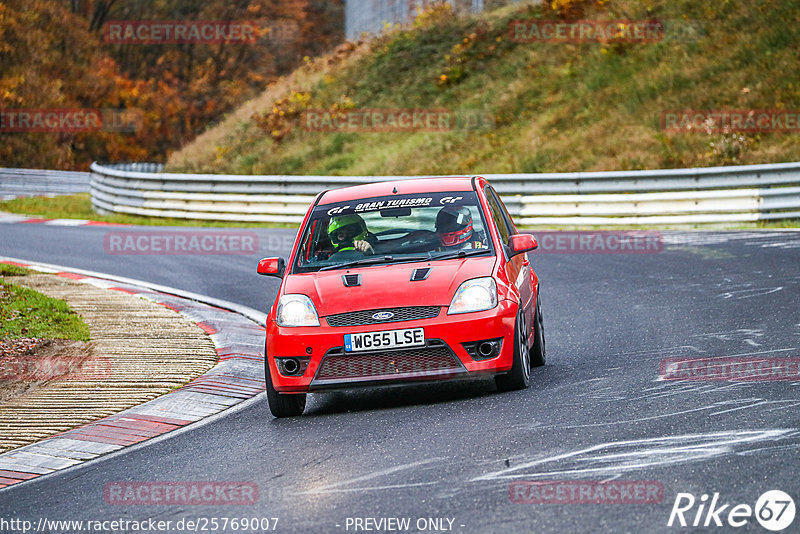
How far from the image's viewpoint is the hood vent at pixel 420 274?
26.1ft

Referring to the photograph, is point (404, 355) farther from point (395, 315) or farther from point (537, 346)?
point (537, 346)

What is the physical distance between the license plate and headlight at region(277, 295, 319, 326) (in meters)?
0.35

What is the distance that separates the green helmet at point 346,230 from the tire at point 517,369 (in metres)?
1.43

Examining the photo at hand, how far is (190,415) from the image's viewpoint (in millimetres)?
8336

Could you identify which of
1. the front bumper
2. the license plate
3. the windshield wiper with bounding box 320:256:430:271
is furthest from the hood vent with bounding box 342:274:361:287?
the license plate

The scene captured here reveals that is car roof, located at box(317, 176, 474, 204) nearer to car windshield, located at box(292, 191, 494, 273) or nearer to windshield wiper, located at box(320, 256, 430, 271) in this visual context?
car windshield, located at box(292, 191, 494, 273)

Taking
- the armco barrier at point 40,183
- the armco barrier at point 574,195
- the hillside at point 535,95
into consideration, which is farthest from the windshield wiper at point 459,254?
the armco barrier at point 40,183

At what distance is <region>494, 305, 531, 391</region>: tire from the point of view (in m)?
7.90

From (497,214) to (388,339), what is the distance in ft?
6.58

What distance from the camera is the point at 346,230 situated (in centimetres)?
877

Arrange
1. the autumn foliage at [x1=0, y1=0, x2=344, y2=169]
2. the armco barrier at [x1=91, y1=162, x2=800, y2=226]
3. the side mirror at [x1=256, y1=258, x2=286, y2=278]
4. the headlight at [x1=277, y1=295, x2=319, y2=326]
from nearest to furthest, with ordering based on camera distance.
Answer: the headlight at [x1=277, y1=295, x2=319, y2=326] → the side mirror at [x1=256, y1=258, x2=286, y2=278] → the armco barrier at [x1=91, y1=162, x2=800, y2=226] → the autumn foliage at [x1=0, y1=0, x2=344, y2=169]

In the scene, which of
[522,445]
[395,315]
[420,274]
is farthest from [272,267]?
[522,445]

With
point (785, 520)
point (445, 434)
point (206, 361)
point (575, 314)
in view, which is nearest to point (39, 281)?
point (206, 361)

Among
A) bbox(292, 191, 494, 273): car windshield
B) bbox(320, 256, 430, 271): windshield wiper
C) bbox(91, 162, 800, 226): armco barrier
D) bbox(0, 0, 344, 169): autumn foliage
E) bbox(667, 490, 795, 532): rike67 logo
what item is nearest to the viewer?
bbox(667, 490, 795, 532): rike67 logo
